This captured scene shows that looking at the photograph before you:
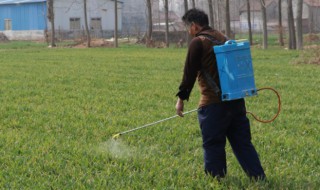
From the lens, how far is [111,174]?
5129 mm

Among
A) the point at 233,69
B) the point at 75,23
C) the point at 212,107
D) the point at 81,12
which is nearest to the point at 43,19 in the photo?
the point at 75,23

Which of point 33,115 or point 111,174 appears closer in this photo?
point 111,174

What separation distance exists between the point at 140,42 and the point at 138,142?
38521 mm

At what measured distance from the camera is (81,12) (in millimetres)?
58031

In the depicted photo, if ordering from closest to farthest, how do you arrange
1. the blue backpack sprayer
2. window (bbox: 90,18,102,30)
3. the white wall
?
the blue backpack sprayer, the white wall, window (bbox: 90,18,102,30)

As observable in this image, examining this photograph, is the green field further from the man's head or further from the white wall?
the white wall

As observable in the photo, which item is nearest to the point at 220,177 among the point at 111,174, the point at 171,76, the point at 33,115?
the point at 111,174

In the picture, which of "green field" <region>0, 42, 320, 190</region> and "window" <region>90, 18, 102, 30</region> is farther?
"window" <region>90, 18, 102, 30</region>

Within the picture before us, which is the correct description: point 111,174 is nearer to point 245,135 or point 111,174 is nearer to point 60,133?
point 245,135

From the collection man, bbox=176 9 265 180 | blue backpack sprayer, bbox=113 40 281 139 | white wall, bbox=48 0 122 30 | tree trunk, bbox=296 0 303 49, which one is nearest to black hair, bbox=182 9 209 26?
man, bbox=176 9 265 180

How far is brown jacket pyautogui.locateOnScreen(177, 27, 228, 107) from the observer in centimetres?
458

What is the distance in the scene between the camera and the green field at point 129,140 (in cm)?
494

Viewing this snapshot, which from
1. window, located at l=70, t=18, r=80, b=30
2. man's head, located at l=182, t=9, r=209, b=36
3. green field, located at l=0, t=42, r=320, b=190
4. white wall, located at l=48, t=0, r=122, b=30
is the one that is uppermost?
white wall, located at l=48, t=0, r=122, b=30

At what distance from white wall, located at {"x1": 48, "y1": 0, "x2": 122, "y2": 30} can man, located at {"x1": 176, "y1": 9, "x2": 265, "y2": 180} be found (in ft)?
167
